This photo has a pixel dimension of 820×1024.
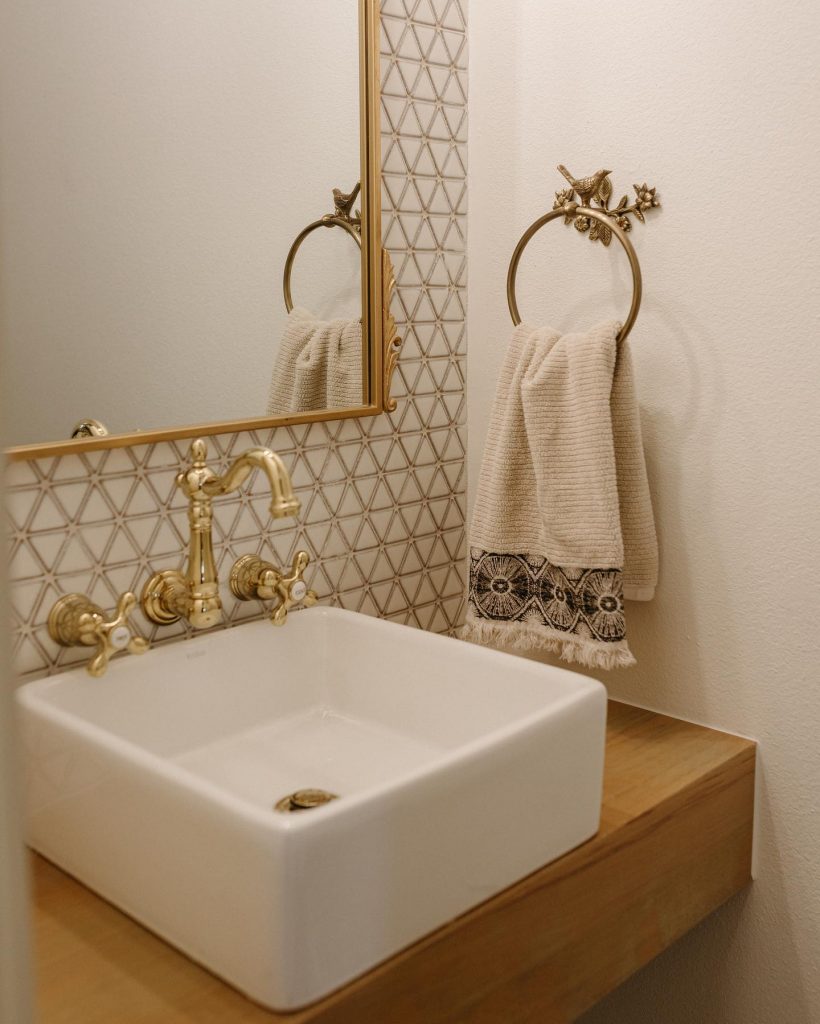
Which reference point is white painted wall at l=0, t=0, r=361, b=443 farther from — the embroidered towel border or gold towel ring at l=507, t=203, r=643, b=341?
the embroidered towel border

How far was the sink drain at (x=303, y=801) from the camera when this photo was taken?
1.08 metres

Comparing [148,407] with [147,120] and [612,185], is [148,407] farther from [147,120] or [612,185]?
[612,185]

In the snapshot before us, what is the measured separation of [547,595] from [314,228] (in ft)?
1.87

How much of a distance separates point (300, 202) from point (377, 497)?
42cm

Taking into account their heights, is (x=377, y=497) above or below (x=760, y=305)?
below

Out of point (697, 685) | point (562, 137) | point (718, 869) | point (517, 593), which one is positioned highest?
point (562, 137)

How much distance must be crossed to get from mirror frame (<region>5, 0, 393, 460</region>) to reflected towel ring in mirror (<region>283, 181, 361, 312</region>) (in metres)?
0.01

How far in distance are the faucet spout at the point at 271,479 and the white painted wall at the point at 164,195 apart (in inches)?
5.7

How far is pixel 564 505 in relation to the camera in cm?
131

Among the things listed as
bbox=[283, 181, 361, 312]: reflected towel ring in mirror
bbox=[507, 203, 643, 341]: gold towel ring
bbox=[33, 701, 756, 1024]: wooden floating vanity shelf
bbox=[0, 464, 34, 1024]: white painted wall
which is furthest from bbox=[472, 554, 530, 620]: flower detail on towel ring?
bbox=[0, 464, 34, 1024]: white painted wall

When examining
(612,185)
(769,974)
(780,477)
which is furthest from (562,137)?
(769,974)

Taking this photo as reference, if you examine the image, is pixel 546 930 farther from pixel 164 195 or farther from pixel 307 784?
pixel 164 195

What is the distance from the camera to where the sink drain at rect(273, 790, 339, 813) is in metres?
1.08

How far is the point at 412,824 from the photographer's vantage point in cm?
88
